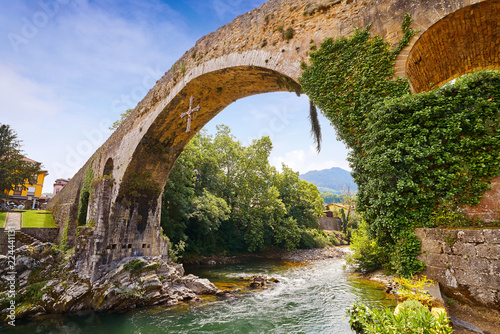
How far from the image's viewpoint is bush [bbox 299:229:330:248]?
23609mm

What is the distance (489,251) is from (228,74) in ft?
19.1

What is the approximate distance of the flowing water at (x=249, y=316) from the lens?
6793 mm

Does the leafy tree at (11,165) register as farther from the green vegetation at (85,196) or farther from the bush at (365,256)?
the bush at (365,256)

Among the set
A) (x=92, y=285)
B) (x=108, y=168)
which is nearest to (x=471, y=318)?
(x=92, y=285)

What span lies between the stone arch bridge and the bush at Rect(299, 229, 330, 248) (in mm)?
15419

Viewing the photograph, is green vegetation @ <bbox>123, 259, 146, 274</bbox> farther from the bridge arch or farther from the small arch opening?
the bridge arch

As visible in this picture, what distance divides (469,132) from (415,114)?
22.3 inches

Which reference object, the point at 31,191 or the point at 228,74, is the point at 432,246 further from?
the point at 31,191

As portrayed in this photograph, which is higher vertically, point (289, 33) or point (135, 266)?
point (289, 33)

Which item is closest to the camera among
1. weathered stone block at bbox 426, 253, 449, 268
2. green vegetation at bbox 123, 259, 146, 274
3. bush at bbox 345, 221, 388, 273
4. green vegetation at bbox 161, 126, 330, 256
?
weathered stone block at bbox 426, 253, 449, 268

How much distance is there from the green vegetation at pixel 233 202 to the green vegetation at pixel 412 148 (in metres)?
12.5

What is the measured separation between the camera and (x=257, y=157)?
2202 cm

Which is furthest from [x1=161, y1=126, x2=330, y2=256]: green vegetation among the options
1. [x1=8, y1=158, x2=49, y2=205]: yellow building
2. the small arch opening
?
[x1=8, y1=158, x2=49, y2=205]: yellow building

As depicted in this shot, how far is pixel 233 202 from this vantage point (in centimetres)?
2050
